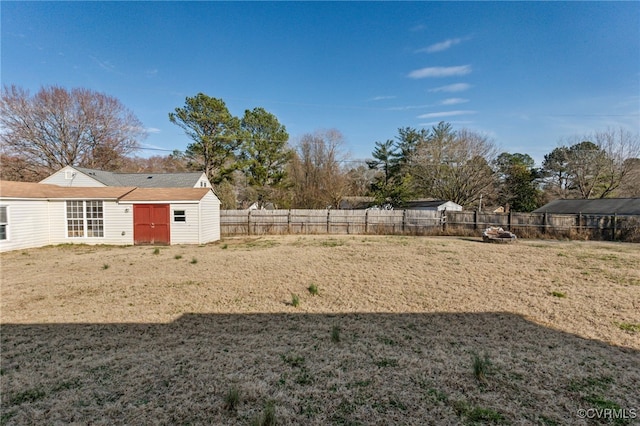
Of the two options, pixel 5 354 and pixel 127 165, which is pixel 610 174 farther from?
pixel 127 165

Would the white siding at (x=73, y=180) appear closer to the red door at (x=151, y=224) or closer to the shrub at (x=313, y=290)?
the red door at (x=151, y=224)

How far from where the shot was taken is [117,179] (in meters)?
17.8

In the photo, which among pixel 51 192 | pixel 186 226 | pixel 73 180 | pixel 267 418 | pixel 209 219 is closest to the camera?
pixel 267 418

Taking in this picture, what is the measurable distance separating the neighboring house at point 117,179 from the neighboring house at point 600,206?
82.5 feet

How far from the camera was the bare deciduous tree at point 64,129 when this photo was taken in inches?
901

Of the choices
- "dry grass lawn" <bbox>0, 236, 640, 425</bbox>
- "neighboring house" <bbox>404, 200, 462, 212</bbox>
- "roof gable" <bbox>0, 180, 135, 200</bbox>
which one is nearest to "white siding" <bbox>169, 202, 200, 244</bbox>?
"roof gable" <bbox>0, 180, 135, 200</bbox>

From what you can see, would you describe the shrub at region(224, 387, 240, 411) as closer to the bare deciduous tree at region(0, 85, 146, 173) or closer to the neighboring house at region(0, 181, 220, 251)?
the neighboring house at region(0, 181, 220, 251)

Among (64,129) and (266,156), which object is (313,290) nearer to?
(266,156)

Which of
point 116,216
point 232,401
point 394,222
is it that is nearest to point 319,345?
point 232,401

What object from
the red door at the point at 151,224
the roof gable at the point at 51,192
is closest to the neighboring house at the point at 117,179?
the roof gable at the point at 51,192

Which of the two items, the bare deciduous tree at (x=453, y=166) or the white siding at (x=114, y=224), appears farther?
the bare deciduous tree at (x=453, y=166)

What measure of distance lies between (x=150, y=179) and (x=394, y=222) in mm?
15594

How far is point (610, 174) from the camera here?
86.0 ft

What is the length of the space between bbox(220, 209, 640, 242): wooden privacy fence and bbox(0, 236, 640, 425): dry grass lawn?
9.42m
